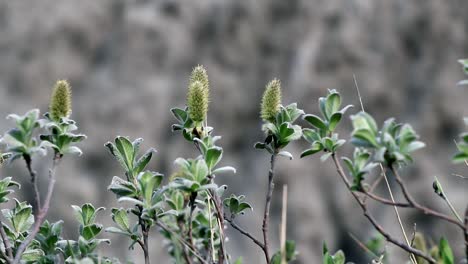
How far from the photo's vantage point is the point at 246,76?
12.8 ft

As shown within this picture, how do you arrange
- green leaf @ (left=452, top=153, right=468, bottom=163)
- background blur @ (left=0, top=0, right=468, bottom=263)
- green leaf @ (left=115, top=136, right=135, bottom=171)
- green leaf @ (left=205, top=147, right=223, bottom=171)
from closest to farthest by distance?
green leaf @ (left=452, top=153, right=468, bottom=163)
green leaf @ (left=205, top=147, right=223, bottom=171)
green leaf @ (left=115, top=136, right=135, bottom=171)
background blur @ (left=0, top=0, right=468, bottom=263)

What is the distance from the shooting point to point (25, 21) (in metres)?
3.96

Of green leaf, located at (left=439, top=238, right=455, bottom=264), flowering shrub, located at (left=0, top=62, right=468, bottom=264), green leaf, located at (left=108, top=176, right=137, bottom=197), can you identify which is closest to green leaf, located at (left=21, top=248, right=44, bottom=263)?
flowering shrub, located at (left=0, top=62, right=468, bottom=264)

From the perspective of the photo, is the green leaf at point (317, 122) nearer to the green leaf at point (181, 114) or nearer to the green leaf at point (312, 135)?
the green leaf at point (312, 135)

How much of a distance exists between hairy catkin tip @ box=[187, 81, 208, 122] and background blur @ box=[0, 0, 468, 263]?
275 centimetres

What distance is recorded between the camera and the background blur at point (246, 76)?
3.73m

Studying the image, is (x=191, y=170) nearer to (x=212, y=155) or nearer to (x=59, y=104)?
(x=212, y=155)

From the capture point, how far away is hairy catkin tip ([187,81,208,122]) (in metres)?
0.94

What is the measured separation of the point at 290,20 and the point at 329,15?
0.22m

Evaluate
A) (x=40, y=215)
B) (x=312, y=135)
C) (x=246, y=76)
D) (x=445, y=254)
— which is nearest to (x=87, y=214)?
(x=40, y=215)

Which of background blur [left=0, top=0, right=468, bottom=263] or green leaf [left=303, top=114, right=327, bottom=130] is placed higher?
background blur [left=0, top=0, right=468, bottom=263]

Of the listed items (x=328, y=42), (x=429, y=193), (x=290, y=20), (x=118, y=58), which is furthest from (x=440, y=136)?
(x=118, y=58)

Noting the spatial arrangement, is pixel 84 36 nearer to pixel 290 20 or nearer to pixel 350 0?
pixel 290 20

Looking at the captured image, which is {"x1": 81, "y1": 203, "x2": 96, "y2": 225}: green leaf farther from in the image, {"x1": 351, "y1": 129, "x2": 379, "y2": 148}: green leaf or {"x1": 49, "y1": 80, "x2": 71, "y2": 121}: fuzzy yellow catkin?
{"x1": 351, "y1": 129, "x2": 379, "y2": 148}: green leaf
